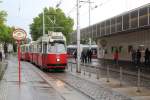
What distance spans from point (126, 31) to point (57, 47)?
13927mm

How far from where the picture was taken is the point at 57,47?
37.4m

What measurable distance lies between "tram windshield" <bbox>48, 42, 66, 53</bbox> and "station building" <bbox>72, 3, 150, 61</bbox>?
7.31 meters

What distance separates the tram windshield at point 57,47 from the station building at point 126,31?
7.31 m

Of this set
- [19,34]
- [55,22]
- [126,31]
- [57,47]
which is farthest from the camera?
[55,22]

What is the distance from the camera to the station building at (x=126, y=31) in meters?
40.7

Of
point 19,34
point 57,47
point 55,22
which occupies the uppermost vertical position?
point 55,22

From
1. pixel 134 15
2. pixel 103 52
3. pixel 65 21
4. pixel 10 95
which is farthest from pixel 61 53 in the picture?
pixel 65 21

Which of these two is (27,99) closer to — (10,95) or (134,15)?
(10,95)

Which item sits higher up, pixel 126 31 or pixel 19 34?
pixel 126 31

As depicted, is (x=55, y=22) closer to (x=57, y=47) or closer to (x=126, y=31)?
→ (x=126, y=31)

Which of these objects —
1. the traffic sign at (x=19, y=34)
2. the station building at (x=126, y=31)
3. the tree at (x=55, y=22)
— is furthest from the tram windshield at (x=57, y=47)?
the tree at (x=55, y=22)

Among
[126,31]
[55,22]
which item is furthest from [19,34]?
[55,22]

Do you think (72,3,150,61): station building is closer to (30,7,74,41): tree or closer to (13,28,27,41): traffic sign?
(13,28,27,41): traffic sign

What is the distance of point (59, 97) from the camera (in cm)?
1803
